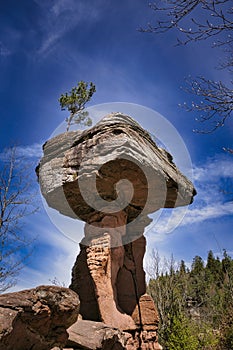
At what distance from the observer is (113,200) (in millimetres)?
9891

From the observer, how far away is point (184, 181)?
34.1ft

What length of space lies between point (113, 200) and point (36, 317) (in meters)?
5.93

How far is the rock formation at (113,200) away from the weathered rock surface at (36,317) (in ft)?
12.9

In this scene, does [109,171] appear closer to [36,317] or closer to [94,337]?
[94,337]

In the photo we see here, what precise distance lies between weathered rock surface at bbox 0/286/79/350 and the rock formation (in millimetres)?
3922

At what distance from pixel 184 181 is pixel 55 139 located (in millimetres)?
4388

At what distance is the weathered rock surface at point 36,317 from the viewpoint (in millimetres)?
3715

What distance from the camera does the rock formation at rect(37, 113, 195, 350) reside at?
860 cm

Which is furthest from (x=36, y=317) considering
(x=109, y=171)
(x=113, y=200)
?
(x=113, y=200)

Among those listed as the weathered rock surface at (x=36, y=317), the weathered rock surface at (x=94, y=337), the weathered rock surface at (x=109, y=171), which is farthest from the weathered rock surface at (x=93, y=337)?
the weathered rock surface at (x=109, y=171)

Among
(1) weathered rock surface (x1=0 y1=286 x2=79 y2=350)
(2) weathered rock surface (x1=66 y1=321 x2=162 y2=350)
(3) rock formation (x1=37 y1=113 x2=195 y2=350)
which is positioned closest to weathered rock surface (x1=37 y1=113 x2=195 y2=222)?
(3) rock formation (x1=37 y1=113 x2=195 y2=350)

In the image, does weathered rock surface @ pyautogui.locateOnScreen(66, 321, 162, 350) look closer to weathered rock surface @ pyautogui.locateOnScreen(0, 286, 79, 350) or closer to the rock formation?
the rock formation

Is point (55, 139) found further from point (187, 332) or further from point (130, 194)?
point (187, 332)

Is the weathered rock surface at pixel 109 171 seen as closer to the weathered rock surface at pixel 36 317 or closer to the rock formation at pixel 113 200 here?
the rock formation at pixel 113 200
